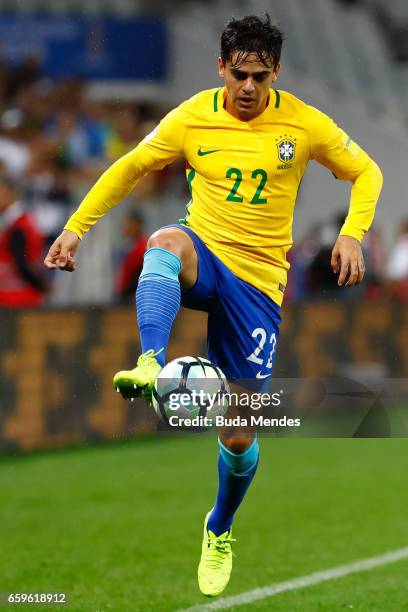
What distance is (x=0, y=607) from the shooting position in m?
6.53

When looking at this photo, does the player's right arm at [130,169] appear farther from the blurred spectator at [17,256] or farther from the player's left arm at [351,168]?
the blurred spectator at [17,256]

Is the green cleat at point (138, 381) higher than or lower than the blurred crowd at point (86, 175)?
higher

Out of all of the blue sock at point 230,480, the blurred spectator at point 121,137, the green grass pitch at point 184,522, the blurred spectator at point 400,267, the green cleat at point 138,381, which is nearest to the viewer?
the green cleat at point 138,381

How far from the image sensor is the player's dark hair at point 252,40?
568 centimetres

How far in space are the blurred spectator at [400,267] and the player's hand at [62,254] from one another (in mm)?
9284

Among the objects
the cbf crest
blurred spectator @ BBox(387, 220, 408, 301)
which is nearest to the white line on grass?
the cbf crest

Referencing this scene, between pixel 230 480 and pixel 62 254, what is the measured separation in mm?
1515

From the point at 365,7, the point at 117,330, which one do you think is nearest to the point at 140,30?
the point at 365,7

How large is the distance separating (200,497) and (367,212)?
185 inches

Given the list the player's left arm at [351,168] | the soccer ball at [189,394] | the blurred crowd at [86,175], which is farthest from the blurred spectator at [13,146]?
the soccer ball at [189,394]

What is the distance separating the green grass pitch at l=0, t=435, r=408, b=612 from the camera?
278 inches

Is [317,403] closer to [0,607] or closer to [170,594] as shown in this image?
[170,594]

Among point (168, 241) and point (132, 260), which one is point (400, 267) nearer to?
point (132, 260)

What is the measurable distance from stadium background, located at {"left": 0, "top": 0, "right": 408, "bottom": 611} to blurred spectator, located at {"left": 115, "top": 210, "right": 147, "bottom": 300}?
146mm
